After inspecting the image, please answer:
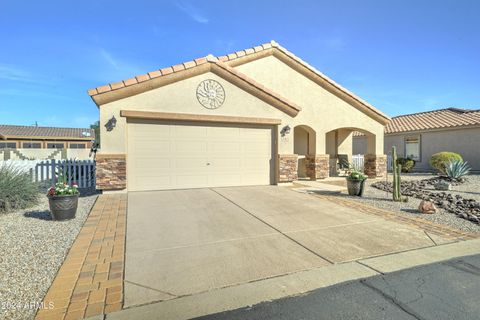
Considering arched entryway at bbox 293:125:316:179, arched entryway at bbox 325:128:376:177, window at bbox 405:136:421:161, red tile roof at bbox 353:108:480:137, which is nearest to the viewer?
arched entryway at bbox 293:125:316:179

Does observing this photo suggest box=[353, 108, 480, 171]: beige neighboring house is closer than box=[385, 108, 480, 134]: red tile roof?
Yes

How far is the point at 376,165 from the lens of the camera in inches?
591

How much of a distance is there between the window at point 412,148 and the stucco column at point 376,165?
26.0 ft

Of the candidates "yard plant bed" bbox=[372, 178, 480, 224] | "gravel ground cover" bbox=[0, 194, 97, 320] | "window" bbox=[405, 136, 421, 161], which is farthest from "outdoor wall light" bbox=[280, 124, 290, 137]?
"window" bbox=[405, 136, 421, 161]

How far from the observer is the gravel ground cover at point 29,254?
9.78ft

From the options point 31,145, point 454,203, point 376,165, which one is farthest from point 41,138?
point 454,203

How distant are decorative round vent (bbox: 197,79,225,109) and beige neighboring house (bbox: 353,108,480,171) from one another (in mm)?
12962

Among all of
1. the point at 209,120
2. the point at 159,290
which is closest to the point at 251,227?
the point at 159,290

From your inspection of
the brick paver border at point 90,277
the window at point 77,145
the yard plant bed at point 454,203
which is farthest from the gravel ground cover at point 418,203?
the window at point 77,145

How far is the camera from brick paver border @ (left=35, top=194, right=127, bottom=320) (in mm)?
2859

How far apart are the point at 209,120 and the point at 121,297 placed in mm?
8036

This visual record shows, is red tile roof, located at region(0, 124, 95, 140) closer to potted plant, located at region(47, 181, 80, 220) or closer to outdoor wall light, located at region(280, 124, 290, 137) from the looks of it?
outdoor wall light, located at region(280, 124, 290, 137)

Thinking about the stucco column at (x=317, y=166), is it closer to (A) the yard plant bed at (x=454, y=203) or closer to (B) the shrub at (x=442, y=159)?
(A) the yard plant bed at (x=454, y=203)

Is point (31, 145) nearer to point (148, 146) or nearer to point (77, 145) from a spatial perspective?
point (77, 145)
